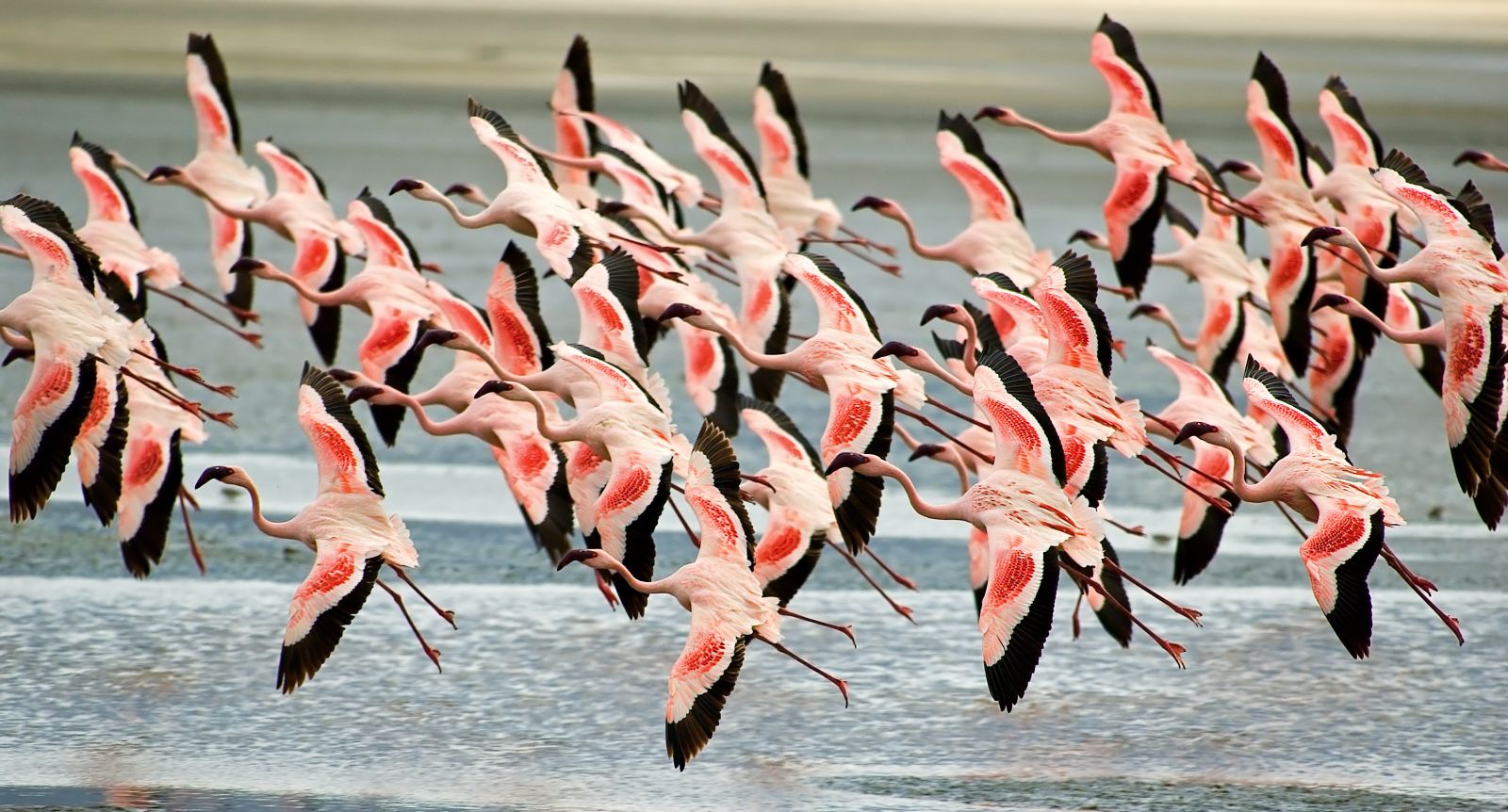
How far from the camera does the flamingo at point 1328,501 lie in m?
4.97

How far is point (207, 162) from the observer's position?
25.9 feet

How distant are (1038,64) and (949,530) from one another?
14.1 meters

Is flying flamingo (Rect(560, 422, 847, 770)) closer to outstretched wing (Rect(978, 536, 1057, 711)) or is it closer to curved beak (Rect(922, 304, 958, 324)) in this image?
outstretched wing (Rect(978, 536, 1057, 711))

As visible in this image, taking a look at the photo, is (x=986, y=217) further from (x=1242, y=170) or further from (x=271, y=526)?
(x=271, y=526)

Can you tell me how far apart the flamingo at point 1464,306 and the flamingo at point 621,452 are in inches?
86.5

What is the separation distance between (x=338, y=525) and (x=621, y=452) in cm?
75

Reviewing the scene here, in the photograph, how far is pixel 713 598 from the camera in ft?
15.9

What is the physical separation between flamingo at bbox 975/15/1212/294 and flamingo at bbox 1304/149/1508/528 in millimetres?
793

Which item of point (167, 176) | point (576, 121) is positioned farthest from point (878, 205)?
point (167, 176)

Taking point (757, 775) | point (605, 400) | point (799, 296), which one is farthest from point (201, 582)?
point (799, 296)

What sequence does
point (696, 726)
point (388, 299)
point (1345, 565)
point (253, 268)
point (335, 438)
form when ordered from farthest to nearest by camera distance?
1. point (253, 268)
2. point (388, 299)
3. point (335, 438)
4. point (1345, 565)
5. point (696, 726)

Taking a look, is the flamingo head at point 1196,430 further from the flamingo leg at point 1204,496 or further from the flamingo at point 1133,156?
the flamingo at point 1133,156

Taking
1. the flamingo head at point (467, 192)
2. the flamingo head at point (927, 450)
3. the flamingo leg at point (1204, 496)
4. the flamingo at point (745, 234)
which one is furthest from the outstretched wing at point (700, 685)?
the flamingo head at point (467, 192)

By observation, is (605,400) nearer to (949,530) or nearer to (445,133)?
(949,530)
